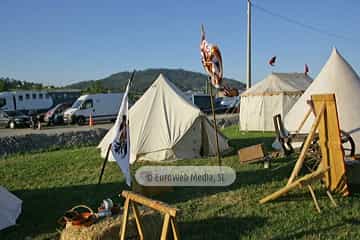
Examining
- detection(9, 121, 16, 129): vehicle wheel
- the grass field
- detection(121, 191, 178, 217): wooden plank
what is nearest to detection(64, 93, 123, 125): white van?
detection(9, 121, 16, 129): vehicle wheel

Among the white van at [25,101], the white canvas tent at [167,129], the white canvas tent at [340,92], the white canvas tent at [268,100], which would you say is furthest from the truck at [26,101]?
the white canvas tent at [340,92]

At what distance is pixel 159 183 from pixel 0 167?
18.7 feet

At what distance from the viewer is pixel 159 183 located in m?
6.59

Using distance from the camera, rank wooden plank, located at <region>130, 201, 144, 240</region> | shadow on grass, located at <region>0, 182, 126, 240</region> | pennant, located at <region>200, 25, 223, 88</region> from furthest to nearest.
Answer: pennant, located at <region>200, 25, 223, 88</region> → shadow on grass, located at <region>0, 182, 126, 240</region> → wooden plank, located at <region>130, 201, 144, 240</region>

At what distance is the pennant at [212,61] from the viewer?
22.9 feet

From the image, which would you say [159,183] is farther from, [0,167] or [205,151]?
[0,167]

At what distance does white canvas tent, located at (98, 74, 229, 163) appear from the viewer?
9.85 meters

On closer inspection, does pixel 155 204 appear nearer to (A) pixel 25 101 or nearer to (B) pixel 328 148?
(B) pixel 328 148

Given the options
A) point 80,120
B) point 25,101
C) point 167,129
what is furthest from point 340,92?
point 25,101

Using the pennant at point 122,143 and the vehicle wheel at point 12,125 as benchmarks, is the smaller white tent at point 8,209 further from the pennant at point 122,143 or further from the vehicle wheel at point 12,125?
the vehicle wheel at point 12,125

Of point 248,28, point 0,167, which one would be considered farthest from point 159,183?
point 248,28

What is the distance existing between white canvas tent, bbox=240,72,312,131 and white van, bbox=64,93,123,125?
1199cm

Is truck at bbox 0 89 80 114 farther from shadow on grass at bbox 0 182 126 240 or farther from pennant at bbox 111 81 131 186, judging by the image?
pennant at bbox 111 81 131 186

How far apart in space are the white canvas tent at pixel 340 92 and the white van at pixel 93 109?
57.5ft
